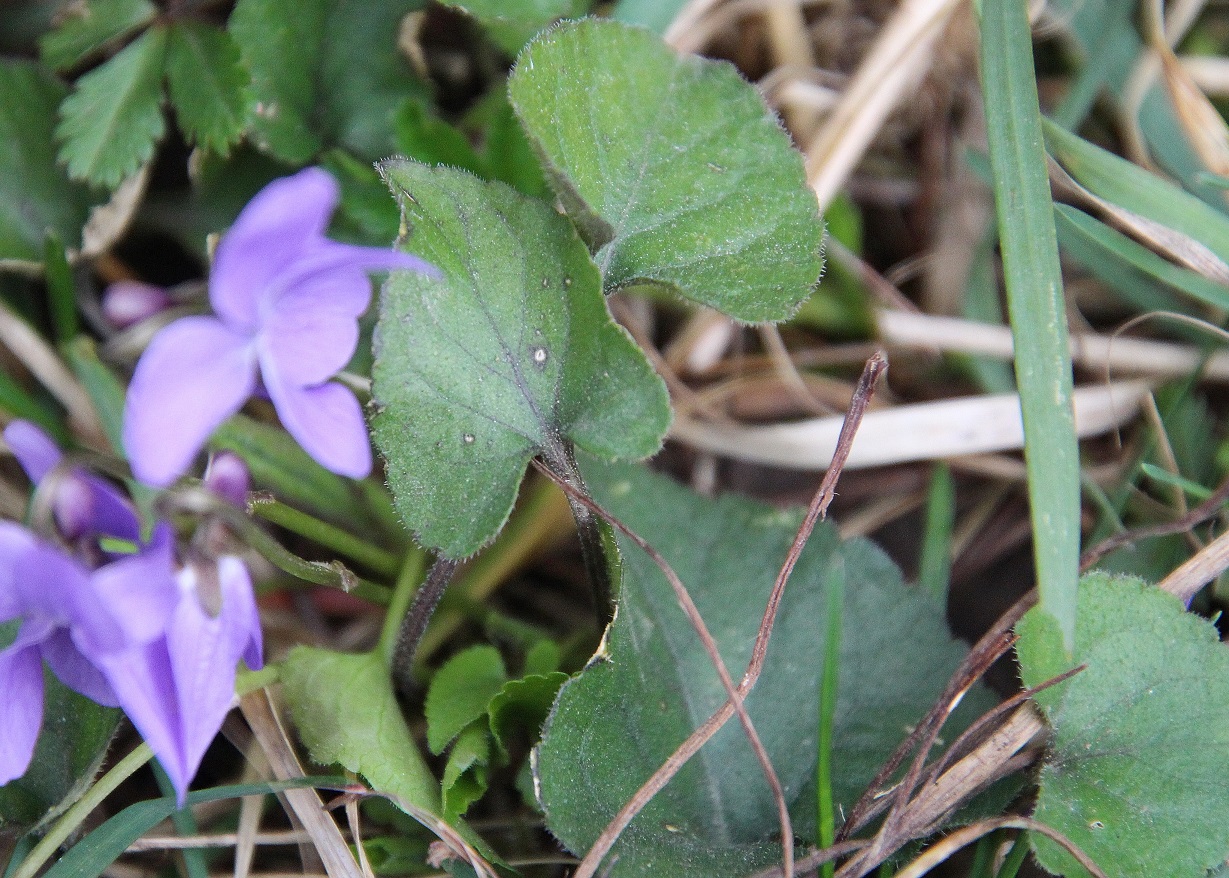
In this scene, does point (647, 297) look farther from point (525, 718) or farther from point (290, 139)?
point (525, 718)

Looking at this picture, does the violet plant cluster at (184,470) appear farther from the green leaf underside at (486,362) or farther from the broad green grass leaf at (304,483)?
the broad green grass leaf at (304,483)

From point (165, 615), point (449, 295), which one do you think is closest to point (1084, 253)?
point (449, 295)

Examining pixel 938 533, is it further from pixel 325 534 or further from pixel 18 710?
pixel 18 710

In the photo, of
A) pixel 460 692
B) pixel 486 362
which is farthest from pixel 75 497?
pixel 460 692

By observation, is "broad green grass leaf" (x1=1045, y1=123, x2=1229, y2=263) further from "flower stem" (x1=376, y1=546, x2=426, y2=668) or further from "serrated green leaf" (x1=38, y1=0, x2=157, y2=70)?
"serrated green leaf" (x1=38, y1=0, x2=157, y2=70)

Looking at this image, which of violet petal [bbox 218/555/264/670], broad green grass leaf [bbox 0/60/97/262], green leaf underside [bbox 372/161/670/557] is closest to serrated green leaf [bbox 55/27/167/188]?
broad green grass leaf [bbox 0/60/97/262]

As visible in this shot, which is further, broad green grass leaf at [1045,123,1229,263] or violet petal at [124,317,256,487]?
broad green grass leaf at [1045,123,1229,263]

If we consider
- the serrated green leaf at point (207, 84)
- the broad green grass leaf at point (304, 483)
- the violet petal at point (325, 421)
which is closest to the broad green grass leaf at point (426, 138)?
the serrated green leaf at point (207, 84)
